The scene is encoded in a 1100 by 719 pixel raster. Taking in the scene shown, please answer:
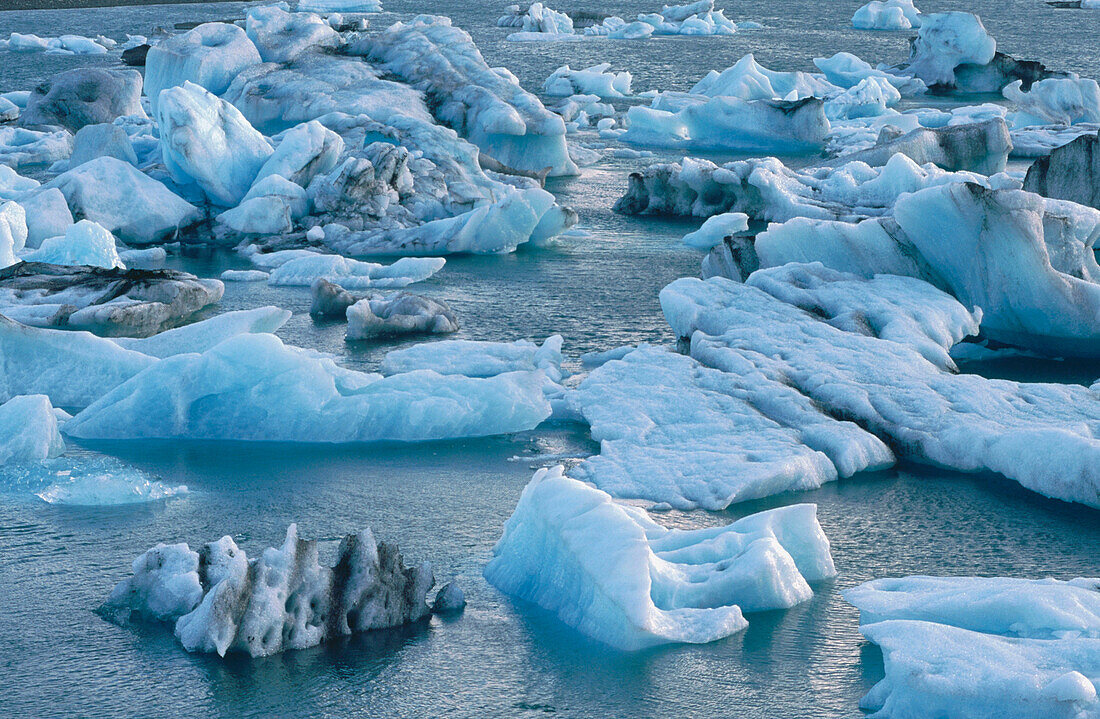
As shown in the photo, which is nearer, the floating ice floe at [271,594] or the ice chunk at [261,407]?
the floating ice floe at [271,594]

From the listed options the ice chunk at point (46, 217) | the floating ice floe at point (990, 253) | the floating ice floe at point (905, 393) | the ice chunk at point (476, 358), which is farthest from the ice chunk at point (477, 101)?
the floating ice floe at point (905, 393)

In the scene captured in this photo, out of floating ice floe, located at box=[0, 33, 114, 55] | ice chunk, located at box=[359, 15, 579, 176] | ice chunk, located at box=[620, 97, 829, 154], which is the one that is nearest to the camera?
ice chunk, located at box=[359, 15, 579, 176]

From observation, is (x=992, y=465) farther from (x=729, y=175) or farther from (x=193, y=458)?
(x=729, y=175)

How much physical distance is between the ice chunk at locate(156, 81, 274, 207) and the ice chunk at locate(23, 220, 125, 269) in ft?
6.20

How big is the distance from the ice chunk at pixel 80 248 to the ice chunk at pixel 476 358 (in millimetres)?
3101

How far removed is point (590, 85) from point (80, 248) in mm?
13337

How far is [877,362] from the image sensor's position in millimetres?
6637

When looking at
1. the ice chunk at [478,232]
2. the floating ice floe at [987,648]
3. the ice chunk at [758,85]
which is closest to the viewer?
the floating ice floe at [987,648]

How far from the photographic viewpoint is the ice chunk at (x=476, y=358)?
7039mm

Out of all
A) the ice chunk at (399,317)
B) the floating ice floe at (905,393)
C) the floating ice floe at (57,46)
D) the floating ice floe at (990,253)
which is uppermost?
the floating ice floe at (990,253)

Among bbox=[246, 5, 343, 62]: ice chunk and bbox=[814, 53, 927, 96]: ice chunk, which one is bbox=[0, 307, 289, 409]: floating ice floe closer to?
bbox=[246, 5, 343, 62]: ice chunk

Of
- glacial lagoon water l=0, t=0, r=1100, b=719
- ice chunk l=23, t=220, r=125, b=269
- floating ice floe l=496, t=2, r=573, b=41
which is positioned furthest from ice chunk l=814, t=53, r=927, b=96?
ice chunk l=23, t=220, r=125, b=269

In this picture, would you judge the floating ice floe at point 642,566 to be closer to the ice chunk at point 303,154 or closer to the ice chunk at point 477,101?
the ice chunk at point 303,154

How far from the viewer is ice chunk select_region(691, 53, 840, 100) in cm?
1775
